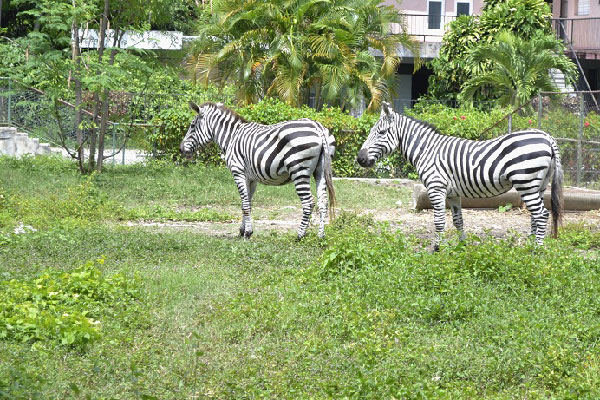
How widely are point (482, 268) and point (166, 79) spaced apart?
15.1 metres

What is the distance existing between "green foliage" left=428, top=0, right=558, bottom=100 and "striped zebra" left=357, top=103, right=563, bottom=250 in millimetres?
16361

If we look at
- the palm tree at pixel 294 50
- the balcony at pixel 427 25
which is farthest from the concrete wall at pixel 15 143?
the balcony at pixel 427 25

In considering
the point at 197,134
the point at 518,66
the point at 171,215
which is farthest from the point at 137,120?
the point at 518,66

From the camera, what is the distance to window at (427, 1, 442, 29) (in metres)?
33.3

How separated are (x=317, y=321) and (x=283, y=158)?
16.4ft

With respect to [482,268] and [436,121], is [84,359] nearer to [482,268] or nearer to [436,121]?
[482,268]

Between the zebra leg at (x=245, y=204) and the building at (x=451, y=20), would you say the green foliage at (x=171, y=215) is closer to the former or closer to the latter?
the zebra leg at (x=245, y=204)

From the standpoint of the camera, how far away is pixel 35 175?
17.5 m

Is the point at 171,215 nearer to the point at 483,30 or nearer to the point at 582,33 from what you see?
the point at 483,30

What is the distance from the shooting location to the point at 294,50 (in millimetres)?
21828

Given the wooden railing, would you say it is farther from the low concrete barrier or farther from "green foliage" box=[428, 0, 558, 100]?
the low concrete barrier

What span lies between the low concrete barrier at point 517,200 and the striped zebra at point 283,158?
12.5ft

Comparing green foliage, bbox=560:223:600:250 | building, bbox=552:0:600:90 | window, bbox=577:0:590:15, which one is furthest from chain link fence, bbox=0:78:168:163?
window, bbox=577:0:590:15

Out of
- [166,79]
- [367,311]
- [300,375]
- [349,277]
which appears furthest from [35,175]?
[300,375]
